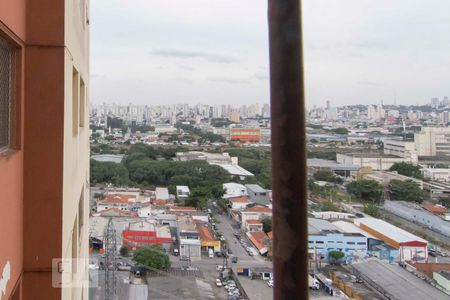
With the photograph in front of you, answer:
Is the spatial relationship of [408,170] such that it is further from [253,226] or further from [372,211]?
[253,226]

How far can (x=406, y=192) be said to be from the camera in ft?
37.0

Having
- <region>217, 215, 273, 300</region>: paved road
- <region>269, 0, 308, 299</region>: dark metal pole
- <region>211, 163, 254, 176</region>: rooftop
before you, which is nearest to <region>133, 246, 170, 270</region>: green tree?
<region>217, 215, 273, 300</region>: paved road

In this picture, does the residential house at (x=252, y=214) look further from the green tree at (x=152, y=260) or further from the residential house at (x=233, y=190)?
the green tree at (x=152, y=260)

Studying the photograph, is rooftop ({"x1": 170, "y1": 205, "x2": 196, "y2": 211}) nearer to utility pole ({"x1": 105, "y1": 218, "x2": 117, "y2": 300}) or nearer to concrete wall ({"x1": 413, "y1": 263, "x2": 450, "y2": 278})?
utility pole ({"x1": 105, "y1": 218, "x2": 117, "y2": 300})

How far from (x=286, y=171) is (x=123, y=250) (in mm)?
6419

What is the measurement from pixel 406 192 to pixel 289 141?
1190 centimetres

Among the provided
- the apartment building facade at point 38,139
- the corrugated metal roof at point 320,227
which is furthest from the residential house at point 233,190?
the apartment building facade at point 38,139

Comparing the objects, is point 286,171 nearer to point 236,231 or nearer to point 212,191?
point 236,231

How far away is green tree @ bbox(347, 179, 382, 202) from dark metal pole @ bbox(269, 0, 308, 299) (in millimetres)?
11431

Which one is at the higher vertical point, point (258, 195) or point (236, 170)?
point (236, 170)

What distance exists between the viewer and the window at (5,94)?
606mm

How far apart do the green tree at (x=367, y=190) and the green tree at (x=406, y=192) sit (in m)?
0.37

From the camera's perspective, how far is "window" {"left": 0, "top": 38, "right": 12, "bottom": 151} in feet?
1.99

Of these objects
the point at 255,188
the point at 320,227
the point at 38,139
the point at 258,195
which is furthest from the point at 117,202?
the point at 38,139
